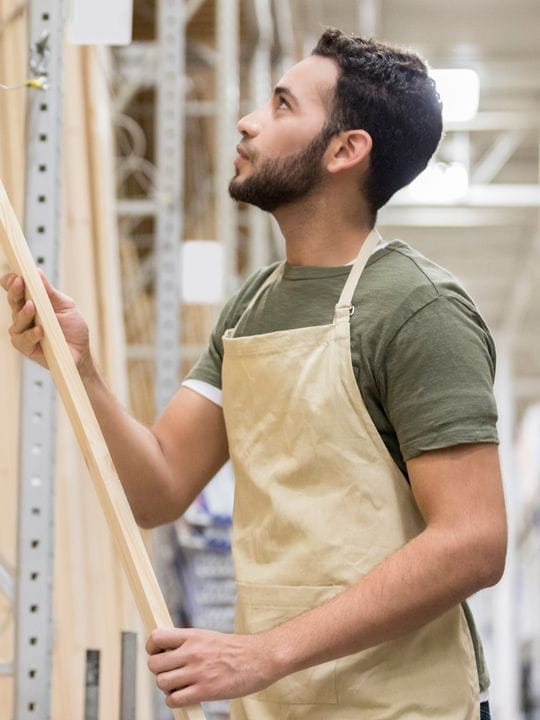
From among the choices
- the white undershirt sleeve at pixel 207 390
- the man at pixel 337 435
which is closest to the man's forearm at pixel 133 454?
the man at pixel 337 435

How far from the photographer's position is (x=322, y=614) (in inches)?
71.6

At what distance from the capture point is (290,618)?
6.51 feet

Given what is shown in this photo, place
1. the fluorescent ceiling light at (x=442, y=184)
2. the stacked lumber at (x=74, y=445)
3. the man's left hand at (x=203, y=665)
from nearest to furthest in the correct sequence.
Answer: the man's left hand at (x=203, y=665) < the stacked lumber at (x=74, y=445) < the fluorescent ceiling light at (x=442, y=184)

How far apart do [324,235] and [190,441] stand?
453 mm

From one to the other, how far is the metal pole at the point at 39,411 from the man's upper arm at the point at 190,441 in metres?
0.23

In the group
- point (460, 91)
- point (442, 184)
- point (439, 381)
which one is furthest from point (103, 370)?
point (442, 184)

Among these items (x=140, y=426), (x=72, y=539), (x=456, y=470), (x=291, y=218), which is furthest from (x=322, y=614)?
(x=72, y=539)

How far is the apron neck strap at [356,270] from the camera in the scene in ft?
6.71

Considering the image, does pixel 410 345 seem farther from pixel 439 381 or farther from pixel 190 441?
pixel 190 441

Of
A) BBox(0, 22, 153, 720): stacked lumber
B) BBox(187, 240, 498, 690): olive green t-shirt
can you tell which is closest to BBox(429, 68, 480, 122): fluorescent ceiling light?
BBox(0, 22, 153, 720): stacked lumber

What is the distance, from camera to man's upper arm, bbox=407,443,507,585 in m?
1.84

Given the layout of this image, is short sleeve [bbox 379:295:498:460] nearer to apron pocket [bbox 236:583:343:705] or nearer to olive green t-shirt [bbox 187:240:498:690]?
olive green t-shirt [bbox 187:240:498:690]

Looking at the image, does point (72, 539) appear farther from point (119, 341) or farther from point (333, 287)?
point (333, 287)

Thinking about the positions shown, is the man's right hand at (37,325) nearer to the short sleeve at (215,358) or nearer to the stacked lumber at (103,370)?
the short sleeve at (215,358)
